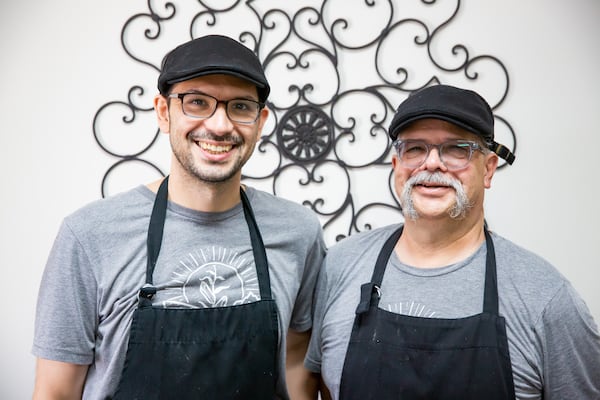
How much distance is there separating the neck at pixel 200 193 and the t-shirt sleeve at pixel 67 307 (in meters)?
0.25

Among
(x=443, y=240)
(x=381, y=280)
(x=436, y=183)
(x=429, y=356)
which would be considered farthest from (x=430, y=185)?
(x=429, y=356)

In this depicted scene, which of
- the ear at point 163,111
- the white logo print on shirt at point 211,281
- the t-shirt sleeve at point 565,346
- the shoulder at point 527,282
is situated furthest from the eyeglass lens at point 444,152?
the ear at point 163,111

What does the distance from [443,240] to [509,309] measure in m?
0.23

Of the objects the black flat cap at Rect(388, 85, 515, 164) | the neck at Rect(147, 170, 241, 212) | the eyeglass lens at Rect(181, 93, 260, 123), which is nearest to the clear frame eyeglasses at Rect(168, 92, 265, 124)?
the eyeglass lens at Rect(181, 93, 260, 123)

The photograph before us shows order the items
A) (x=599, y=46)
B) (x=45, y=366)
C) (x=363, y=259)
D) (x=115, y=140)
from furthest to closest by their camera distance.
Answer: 1. (x=115, y=140)
2. (x=599, y=46)
3. (x=363, y=259)
4. (x=45, y=366)

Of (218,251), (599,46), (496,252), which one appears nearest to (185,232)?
(218,251)

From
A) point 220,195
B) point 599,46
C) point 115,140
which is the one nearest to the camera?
point 220,195

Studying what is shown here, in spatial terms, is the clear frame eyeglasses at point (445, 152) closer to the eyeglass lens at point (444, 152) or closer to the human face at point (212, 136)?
the eyeglass lens at point (444, 152)

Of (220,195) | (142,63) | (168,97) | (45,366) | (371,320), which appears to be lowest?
(45,366)

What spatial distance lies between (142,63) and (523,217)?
4.62 ft

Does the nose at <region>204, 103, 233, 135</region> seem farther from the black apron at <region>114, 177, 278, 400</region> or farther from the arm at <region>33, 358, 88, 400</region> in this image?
the arm at <region>33, 358, 88, 400</region>

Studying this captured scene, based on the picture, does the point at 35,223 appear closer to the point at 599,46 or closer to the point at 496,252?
the point at 496,252

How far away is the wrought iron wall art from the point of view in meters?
1.96

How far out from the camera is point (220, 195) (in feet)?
4.60
